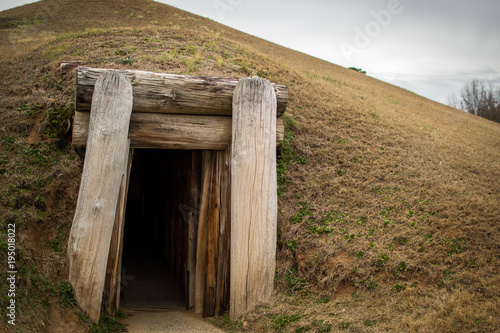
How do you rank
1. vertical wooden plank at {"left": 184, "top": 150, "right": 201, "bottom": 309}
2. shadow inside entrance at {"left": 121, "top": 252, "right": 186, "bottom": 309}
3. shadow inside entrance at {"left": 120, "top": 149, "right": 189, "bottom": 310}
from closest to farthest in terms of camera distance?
1. vertical wooden plank at {"left": 184, "top": 150, "right": 201, "bottom": 309}
2. shadow inside entrance at {"left": 121, "top": 252, "right": 186, "bottom": 309}
3. shadow inside entrance at {"left": 120, "top": 149, "right": 189, "bottom": 310}

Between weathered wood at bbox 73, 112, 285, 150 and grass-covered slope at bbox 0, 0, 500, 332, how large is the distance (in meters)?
1.01

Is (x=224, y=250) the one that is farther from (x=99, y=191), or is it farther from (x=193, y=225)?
(x=99, y=191)

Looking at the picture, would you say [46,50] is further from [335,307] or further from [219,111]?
[335,307]

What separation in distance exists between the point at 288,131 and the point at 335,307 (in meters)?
4.14

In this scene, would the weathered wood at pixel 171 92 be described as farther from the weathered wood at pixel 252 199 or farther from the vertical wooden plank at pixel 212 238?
the vertical wooden plank at pixel 212 238

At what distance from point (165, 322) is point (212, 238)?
1.43 metres

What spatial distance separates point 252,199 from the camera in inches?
203

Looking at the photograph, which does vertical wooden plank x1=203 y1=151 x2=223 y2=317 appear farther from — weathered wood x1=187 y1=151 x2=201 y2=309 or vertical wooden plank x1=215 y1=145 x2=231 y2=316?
weathered wood x1=187 y1=151 x2=201 y2=309

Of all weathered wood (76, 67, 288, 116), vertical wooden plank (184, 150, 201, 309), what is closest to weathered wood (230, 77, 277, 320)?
weathered wood (76, 67, 288, 116)

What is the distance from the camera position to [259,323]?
15.9 ft

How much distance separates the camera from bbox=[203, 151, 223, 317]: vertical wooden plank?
227 inches

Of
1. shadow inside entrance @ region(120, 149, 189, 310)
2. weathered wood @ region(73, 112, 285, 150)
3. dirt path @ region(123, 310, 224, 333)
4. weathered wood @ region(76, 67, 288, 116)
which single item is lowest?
dirt path @ region(123, 310, 224, 333)

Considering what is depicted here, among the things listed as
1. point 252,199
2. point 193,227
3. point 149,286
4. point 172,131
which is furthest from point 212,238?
point 149,286

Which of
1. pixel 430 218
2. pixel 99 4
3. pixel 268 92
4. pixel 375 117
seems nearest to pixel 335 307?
pixel 430 218
